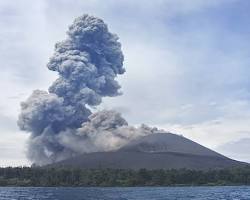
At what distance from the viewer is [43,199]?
335 feet

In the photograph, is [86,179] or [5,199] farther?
[86,179]

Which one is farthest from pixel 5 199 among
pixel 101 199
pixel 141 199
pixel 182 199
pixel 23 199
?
pixel 182 199

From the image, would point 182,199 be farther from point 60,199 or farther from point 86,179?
point 86,179

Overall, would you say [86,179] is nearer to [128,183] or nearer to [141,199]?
[128,183]

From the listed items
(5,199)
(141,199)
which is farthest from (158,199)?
(5,199)

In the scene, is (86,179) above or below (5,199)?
above

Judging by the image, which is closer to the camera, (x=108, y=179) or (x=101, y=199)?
(x=101, y=199)

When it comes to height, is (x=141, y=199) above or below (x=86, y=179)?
below

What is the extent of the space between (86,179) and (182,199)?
3899 inches

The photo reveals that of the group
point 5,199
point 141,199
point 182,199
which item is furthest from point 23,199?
point 182,199

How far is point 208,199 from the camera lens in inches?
3930

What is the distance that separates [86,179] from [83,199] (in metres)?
96.0

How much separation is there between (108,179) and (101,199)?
9828cm

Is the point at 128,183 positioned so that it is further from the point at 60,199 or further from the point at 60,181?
the point at 60,199
